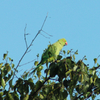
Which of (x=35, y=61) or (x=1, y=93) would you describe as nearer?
(x=1, y=93)

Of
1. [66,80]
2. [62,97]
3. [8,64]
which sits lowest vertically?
[62,97]

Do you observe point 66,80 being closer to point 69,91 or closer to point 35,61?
point 69,91

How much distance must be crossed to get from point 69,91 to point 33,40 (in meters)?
0.76

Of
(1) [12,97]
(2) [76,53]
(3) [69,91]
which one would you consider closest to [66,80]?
(3) [69,91]

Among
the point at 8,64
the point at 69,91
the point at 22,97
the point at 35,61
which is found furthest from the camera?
the point at 35,61

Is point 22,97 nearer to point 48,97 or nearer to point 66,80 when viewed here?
point 48,97

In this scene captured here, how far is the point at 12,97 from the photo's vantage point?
8.85ft

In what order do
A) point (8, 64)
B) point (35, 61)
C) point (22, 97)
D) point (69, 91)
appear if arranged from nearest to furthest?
point (69, 91)
point (22, 97)
point (8, 64)
point (35, 61)

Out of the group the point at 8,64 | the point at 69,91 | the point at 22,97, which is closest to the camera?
the point at 69,91

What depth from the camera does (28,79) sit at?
2.82 meters

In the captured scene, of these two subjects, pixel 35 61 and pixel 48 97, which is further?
pixel 35 61

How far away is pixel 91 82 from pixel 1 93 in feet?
4.05

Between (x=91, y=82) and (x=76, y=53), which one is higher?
(x=76, y=53)

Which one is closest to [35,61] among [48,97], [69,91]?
[48,97]
